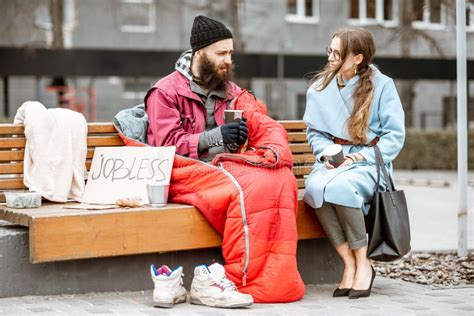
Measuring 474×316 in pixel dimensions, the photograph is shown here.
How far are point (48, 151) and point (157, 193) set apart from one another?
809 millimetres

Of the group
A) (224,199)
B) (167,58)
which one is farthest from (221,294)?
(167,58)

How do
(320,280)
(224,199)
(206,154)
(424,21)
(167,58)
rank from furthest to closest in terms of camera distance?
1. (424,21)
2. (167,58)
3. (320,280)
4. (206,154)
5. (224,199)

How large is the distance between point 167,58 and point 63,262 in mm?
19992

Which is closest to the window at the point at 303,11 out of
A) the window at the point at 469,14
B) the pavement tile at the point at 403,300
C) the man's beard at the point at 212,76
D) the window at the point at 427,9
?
the window at the point at 427,9

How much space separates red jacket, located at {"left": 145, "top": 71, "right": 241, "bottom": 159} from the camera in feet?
20.5

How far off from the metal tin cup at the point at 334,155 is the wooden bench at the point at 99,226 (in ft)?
1.06

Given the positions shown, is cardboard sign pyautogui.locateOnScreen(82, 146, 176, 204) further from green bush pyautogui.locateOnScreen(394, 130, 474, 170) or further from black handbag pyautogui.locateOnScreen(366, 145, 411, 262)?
green bush pyautogui.locateOnScreen(394, 130, 474, 170)

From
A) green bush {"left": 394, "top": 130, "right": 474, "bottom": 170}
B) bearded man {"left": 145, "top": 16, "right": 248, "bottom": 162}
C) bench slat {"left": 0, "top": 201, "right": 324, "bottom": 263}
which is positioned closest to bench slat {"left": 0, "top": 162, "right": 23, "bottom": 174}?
bench slat {"left": 0, "top": 201, "right": 324, "bottom": 263}

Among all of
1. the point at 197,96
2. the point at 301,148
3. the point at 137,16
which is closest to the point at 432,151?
the point at 137,16

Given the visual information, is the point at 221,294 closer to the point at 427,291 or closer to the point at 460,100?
the point at 427,291

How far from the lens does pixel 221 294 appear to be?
5617 millimetres

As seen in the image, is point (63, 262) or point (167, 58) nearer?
point (63, 262)

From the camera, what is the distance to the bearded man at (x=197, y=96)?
628 cm

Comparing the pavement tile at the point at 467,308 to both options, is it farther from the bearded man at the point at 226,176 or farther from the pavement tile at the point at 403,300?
the bearded man at the point at 226,176
